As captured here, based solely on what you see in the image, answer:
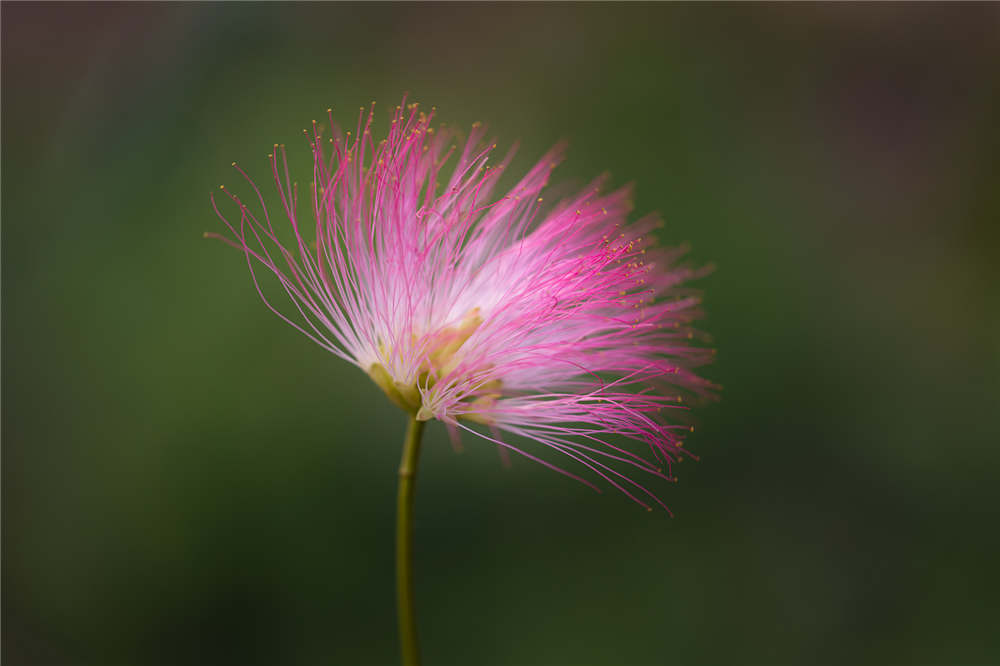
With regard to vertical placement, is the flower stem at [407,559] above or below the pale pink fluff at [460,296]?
below

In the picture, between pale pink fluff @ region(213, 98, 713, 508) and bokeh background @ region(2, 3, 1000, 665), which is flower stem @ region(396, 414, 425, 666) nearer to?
pale pink fluff @ region(213, 98, 713, 508)

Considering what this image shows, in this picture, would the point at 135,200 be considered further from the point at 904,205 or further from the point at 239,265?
the point at 904,205

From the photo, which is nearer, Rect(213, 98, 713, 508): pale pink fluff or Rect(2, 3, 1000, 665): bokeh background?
Rect(213, 98, 713, 508): pale pink fluff

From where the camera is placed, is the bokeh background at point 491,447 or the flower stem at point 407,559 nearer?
the flower stem at point 407,559

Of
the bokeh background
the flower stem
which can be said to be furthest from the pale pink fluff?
the bokeh background

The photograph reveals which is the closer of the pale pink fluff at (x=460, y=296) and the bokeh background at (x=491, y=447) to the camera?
the pale pink fluff at (x=460, y=296)

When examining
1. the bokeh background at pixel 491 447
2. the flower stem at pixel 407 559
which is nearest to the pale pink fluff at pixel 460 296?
the flower stem at pixel 407 559

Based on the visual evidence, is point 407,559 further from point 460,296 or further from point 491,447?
point 491,447

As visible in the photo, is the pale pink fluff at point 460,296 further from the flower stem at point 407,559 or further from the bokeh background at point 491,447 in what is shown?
the bokeh background at point 491,447
